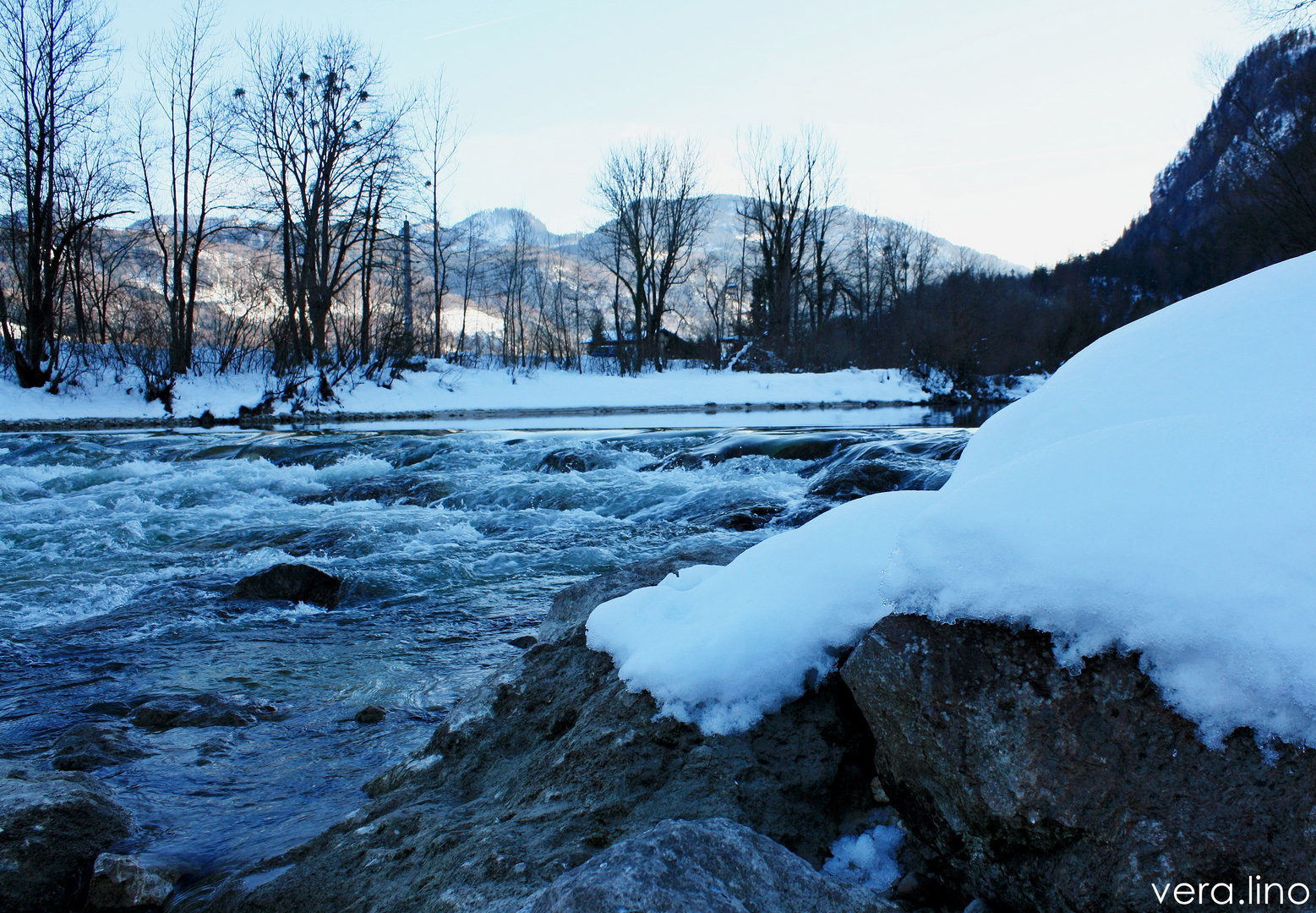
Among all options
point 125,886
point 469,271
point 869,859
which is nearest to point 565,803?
point 869,859

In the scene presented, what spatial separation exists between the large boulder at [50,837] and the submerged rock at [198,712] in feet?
2.19

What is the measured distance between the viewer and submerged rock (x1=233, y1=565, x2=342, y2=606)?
171 inches

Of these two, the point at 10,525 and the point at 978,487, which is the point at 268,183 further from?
the point at 978,487

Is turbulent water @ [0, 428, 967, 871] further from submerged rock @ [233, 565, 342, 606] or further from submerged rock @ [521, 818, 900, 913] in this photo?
submerged rock @ [521, 818, 900, 913]

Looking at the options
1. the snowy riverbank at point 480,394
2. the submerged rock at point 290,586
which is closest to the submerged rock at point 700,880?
the submerged rock at point 290,586

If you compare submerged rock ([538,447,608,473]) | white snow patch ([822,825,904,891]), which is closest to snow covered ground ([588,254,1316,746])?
white snow patch ([822,825,904,891])

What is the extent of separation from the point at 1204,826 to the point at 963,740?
34 cm

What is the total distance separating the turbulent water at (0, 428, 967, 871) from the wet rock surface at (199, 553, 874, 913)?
44 centimetres

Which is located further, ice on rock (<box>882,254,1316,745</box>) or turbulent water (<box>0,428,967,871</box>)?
turbulent water (<box>0,428,967,871</box>)

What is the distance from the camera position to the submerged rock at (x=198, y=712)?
2762 millimetres

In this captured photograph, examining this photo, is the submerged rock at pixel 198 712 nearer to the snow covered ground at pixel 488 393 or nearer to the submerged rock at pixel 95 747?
the submerged rock at pixel 95 747

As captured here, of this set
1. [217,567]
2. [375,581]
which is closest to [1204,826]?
[375,581]

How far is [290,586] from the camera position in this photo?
438cm

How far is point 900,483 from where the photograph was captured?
673 cm
